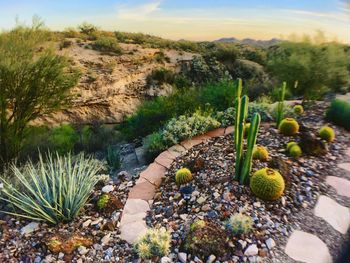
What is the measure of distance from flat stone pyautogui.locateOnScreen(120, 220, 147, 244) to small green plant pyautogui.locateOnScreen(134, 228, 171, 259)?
0.19 m

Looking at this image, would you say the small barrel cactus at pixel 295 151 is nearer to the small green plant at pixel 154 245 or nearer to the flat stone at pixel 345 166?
the flat stone at pixel 345 166

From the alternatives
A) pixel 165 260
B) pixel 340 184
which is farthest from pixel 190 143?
pixel 165 260

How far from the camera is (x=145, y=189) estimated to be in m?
4.55

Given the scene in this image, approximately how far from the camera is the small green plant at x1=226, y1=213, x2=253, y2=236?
341 cm

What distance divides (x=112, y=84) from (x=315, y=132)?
916 centimetres

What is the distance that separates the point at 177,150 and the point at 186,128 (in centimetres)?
46

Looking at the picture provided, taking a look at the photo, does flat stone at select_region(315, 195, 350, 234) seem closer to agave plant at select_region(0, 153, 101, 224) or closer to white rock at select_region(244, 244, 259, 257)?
white rock at select_region(244, 244, 259, 257)

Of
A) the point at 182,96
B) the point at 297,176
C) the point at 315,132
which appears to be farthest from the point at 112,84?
the point at 297,176

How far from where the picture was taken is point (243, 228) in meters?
3.40

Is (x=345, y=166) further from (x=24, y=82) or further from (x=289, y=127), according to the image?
(x=24, y=82)

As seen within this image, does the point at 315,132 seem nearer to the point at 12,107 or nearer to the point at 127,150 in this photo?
the point at 127,150

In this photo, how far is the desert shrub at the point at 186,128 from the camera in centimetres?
570

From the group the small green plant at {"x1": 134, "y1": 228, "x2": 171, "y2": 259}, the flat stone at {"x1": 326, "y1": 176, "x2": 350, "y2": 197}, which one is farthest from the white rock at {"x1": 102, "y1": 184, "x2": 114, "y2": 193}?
the flat stone at {"x1": 326, "y1": 176, "x2": 350, "y2": 197}

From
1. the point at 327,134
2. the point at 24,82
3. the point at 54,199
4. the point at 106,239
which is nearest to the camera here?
the point at 106,239
